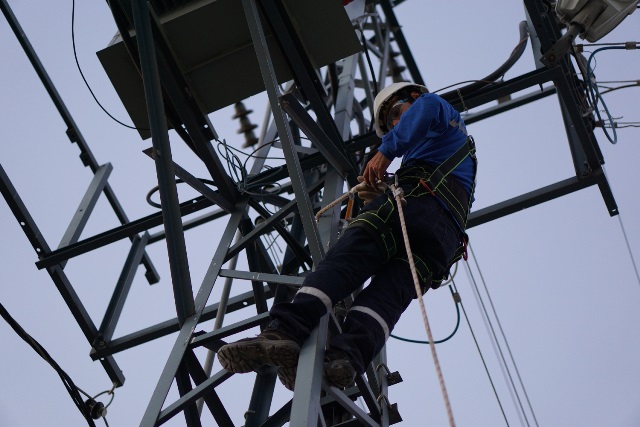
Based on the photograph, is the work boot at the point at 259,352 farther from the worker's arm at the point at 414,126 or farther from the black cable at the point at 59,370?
the black cable at the point at 59,370

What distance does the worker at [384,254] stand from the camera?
4277 mm

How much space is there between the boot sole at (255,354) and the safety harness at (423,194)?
0.79 metres

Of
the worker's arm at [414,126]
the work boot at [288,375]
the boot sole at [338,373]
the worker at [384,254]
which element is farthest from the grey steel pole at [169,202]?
the boot sole at [338,373]

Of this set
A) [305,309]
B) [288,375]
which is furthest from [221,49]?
[288,375]

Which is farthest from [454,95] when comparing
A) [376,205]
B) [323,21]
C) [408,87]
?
[376,205]

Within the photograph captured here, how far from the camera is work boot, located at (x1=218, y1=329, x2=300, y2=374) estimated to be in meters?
4.16

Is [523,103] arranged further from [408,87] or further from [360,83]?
[408,87]

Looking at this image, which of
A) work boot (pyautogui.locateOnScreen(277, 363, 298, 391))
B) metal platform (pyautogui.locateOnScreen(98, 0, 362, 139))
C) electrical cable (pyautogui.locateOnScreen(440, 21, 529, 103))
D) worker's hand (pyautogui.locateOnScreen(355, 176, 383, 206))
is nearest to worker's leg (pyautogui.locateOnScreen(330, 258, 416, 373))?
work boot (pyautogui.locateOnScreen(277, 363, 298, 391))

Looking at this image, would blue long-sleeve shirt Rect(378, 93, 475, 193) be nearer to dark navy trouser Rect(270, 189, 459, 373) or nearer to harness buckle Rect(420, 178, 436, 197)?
harness buckle Rect(420, 178, 436, 197)

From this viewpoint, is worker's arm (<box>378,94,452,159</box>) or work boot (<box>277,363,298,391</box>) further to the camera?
worker's arm (<box>378,94,452,159</box>)

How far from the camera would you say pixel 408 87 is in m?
5.82

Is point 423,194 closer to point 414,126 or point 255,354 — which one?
point 414,126

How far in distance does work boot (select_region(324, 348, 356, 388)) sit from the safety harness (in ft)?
2.21

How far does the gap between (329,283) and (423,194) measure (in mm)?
763
